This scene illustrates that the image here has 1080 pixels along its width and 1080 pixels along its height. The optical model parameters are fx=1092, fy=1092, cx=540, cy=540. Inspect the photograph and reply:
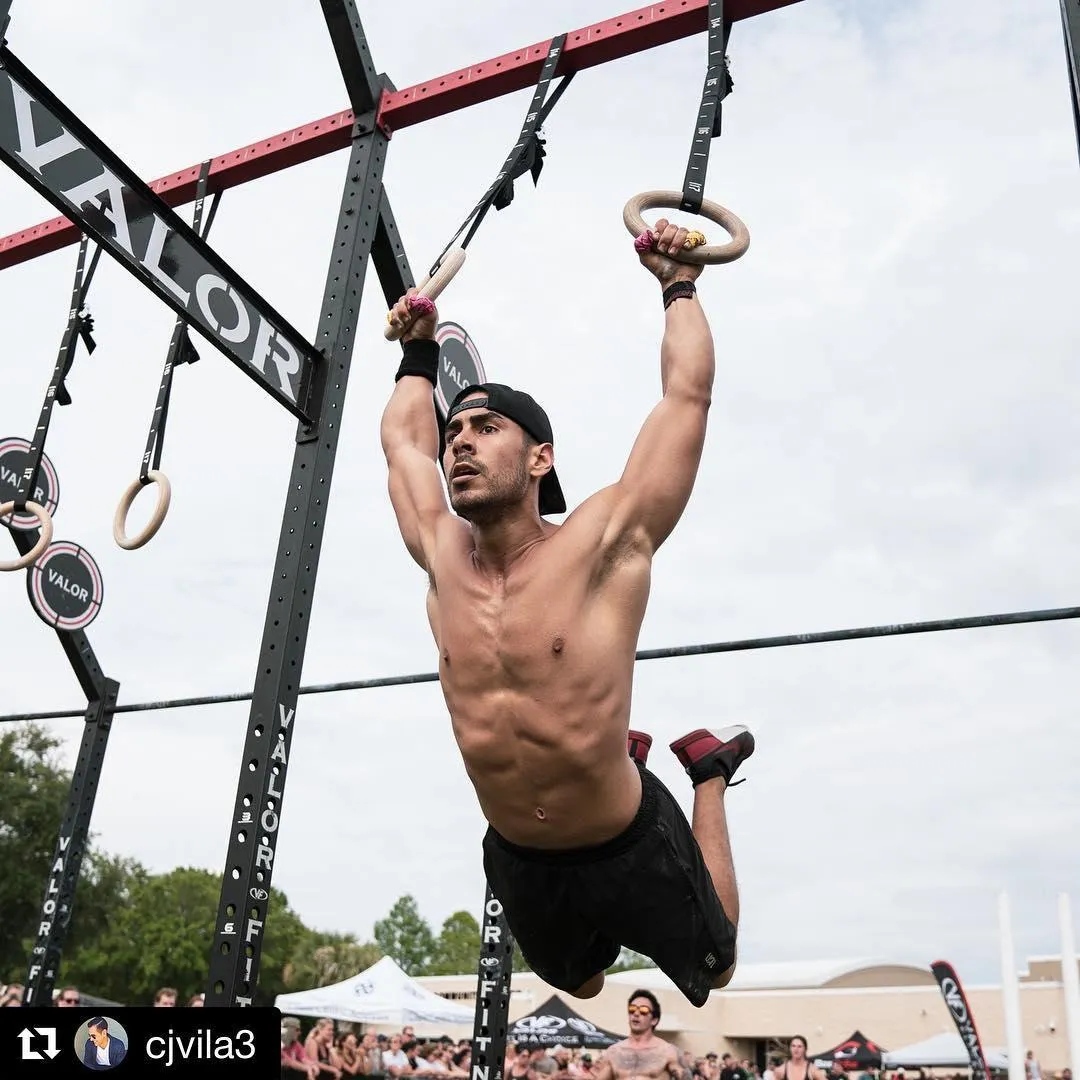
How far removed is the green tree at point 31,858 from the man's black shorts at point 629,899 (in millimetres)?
22005

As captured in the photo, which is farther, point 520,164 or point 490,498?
point 520,164

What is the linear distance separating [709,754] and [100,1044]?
1.29 m

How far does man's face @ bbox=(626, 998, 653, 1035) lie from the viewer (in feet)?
18.1

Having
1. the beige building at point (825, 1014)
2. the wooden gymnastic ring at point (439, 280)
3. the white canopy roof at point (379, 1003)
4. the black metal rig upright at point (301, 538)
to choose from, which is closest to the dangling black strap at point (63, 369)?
the black metal rig upright at point (301, 538)

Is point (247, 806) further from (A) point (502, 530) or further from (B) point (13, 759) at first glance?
(B) point (13, 759)

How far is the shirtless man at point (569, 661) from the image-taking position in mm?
1917

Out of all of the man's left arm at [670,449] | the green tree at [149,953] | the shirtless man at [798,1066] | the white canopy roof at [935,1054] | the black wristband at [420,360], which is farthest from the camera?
the green tree at [149,953]

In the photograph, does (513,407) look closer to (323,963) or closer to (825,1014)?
(825,1014)

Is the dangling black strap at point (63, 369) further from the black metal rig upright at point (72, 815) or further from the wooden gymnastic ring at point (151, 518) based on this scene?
the black metal rig upright at point (72, 815)

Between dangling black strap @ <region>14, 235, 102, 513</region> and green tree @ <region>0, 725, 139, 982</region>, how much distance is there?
2026 cm

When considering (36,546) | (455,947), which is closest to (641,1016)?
(36,546)

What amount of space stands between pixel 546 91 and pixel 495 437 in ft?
5.20

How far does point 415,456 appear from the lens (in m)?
2.37

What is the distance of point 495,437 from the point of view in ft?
6.66
